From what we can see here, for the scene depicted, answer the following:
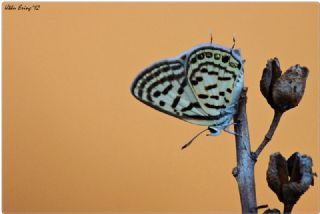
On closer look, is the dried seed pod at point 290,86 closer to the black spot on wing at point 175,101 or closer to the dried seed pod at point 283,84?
the dried seed pod at point 283,84

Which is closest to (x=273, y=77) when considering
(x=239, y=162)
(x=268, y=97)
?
(x=268, y=97)

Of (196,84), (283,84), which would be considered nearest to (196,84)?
(196,84)

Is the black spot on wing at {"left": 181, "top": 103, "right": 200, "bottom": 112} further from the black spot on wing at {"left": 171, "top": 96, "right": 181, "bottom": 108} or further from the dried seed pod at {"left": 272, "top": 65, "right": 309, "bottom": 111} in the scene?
the dried seed pod at {"left": 272, "top": 65, "right": 309, "bottom": 111}

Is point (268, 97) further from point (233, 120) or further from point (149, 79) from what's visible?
point (149, 79)

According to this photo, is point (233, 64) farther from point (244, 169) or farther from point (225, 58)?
point (244, 169)

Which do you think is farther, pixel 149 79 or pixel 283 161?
pixel 149 79

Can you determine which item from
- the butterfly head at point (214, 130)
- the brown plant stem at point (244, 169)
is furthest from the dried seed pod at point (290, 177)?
the butterfly head at point (214, 130)
